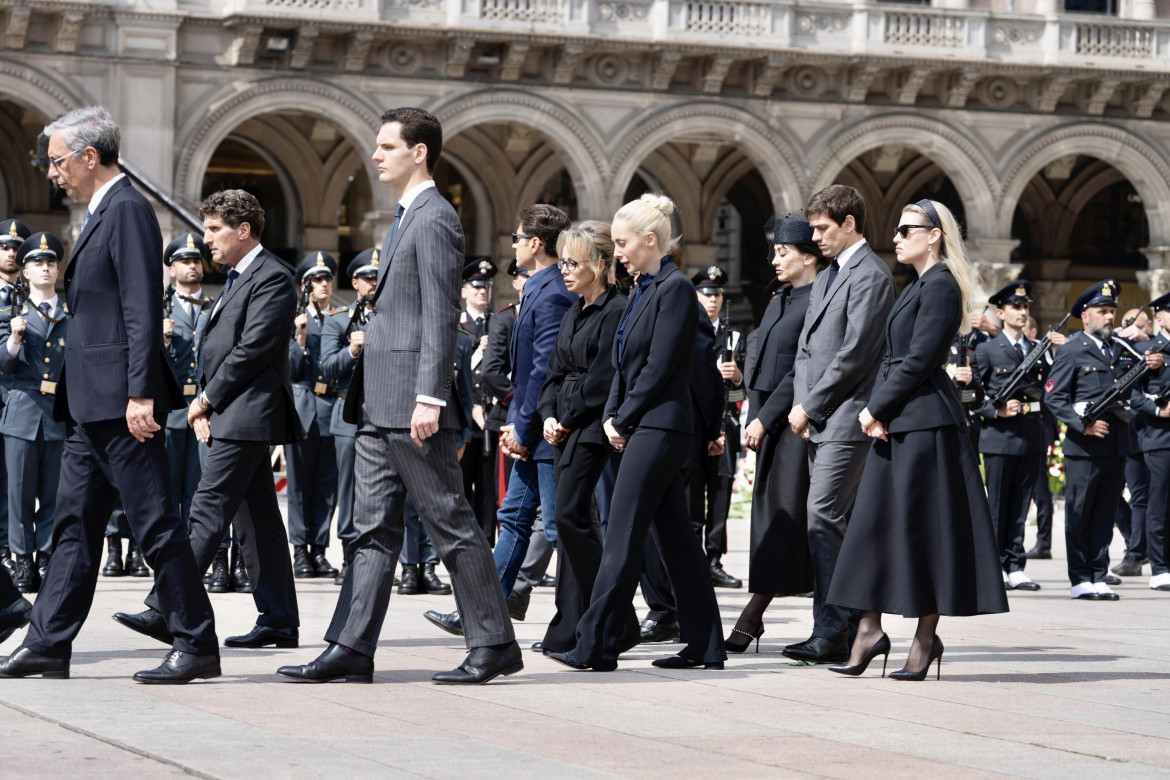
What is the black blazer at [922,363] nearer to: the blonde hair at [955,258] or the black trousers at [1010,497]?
the blonde hair at [955,258]

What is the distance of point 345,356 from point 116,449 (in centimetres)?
469

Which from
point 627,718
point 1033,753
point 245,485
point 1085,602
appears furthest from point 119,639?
point 1085,602

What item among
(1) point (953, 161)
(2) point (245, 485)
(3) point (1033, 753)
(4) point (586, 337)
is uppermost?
(1) point (953, 161)

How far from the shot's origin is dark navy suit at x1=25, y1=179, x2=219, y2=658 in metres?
7.00

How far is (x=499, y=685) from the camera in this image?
728 centimetres

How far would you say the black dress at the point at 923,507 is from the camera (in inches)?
300

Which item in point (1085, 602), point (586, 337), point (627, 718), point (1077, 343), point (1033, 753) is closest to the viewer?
point (1033, 753)

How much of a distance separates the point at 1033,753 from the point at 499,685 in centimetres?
216

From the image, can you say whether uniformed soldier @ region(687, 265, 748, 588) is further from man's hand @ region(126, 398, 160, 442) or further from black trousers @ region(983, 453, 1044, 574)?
man's hand @ region(126, 398, 160, 442)

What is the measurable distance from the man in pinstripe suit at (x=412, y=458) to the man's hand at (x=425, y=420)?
4 cm

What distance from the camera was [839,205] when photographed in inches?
332

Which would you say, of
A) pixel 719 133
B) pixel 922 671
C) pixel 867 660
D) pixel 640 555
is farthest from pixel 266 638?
pixel 719 133

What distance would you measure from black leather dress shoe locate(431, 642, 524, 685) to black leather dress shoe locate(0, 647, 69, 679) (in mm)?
1386

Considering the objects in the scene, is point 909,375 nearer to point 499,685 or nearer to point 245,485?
point 499,685
